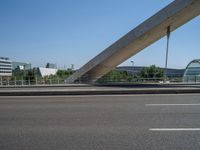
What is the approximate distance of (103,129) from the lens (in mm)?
5762

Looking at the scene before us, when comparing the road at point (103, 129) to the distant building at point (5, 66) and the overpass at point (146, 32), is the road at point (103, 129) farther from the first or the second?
the distant building at point (5, 66)

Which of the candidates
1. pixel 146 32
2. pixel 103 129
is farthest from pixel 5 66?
pixel 103 129

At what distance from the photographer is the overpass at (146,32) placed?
86.0ft

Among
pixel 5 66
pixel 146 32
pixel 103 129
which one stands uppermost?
pixel 146 32

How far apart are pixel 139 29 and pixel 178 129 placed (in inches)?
946

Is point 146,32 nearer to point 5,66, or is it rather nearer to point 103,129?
point 103,129

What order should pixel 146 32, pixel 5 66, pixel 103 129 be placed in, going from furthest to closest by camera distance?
pixel 5 66
pixel 146 32
pixel 103 129

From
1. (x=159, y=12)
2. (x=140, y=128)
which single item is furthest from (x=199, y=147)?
(x=159, y=12)

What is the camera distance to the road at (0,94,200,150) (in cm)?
466

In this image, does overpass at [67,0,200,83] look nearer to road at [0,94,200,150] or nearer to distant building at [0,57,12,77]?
road at [0,94,200,150]

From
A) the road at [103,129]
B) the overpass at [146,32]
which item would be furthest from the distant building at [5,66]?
the road at [103,129]

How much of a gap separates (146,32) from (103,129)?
2416 centimetres

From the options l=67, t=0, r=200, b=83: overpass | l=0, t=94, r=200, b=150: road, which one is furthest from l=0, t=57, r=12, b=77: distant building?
l=0, t=94, r=200, b=150: road

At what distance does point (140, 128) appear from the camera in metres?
5.79
